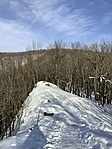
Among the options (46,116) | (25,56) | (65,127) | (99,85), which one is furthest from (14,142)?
(25,56)

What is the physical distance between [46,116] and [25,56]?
1921cm

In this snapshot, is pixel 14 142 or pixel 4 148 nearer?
pixel 4 148

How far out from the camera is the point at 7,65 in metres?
19.8

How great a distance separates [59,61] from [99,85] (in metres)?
6.54

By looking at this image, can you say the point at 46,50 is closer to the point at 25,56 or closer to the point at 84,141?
the point at 25,56

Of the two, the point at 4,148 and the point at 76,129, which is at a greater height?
the point at 4,148

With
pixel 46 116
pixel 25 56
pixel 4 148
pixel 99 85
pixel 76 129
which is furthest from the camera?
pixel 25 56

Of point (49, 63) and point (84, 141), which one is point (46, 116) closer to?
point (84, 141)

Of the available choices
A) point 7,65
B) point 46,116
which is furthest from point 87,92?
point 46,116

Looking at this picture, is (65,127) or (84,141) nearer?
(84,141)

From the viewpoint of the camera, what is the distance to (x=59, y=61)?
84.2 feet

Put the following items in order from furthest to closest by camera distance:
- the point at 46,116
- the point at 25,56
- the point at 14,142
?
the point at 25,56 → the point at 46,116 → the point at 14,142

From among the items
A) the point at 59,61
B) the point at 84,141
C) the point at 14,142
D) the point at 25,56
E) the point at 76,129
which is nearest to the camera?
the point at 14,142

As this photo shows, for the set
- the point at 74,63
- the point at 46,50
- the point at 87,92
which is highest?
the point at 46,50
